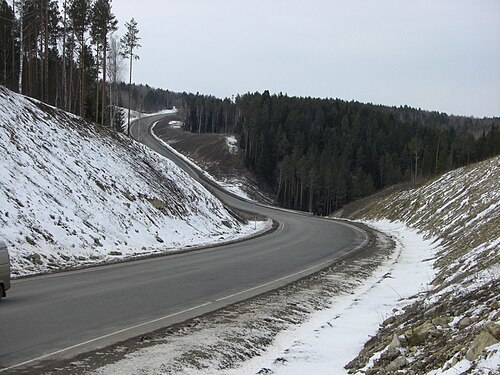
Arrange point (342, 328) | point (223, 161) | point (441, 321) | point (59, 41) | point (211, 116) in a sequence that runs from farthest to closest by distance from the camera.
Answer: point (211, 116)
point (223, 161)
point (59, 41)
point (342, 328)
point (441, 321)

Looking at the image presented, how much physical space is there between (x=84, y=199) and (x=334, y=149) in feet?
296

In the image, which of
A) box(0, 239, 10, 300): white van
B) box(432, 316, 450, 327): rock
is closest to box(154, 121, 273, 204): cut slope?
box(0, 239, 10, 300): white van

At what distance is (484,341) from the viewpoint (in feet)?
15.6

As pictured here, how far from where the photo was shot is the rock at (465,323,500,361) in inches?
183

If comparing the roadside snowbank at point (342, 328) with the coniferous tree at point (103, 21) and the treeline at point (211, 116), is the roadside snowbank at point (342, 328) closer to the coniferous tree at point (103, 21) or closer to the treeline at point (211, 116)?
the coniferous tree at point (103, 21)

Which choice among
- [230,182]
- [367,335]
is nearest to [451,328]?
[367,335]

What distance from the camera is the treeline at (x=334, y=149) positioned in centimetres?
9600

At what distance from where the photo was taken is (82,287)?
11.6 meters

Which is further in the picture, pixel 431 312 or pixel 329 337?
pixel 329 337

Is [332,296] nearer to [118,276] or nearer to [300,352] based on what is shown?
[300,352]

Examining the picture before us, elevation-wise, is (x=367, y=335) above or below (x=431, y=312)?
below

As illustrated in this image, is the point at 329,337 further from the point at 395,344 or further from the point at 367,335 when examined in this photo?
the point at 395,344

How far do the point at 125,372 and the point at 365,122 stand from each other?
413 feet

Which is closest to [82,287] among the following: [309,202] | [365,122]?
[309,202]
